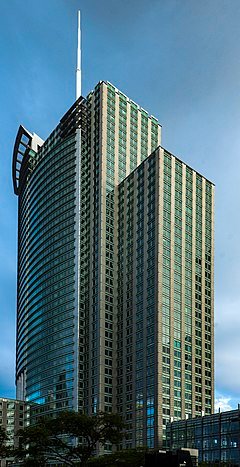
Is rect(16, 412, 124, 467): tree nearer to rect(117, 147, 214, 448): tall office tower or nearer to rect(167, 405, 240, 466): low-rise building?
rect(167, 405, 240, 466): low-rise building

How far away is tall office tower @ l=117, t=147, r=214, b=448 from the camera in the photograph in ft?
572

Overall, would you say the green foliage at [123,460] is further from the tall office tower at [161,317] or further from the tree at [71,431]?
the tall office tower at [161,317]

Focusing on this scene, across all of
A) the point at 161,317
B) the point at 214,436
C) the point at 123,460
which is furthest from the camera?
the point at 161,317

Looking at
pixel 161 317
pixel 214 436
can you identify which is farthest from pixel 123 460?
pixel 161 317

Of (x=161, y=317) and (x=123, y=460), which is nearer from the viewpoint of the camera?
(x=123, y=460)

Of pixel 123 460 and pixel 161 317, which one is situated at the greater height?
pixel 161 317

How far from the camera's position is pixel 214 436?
14288 cm

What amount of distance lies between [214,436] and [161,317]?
4343 cm

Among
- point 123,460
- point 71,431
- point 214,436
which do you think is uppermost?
point 71,431

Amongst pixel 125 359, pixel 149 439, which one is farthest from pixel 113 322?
pixel 149 439

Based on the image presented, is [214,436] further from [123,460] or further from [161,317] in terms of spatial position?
[123,460]

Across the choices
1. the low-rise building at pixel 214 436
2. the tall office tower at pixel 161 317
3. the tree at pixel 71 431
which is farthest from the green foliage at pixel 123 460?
the tall office tower at pixel 161 317

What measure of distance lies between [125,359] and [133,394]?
11.6 metres

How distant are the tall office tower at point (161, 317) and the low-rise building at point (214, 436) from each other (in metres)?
13.4
